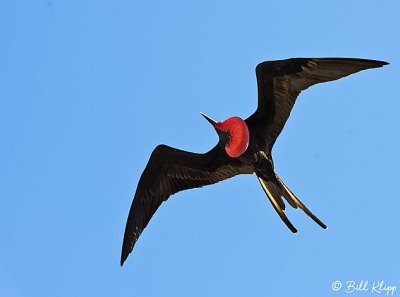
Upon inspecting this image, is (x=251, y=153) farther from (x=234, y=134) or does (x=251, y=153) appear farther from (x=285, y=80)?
(x=285, y=80)

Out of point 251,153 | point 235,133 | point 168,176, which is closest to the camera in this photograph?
point 235,133

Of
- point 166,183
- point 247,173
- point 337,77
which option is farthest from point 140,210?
point 337,77

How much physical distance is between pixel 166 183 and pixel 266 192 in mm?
1603

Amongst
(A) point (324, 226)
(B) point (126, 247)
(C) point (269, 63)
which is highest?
(C) point (269, 63)

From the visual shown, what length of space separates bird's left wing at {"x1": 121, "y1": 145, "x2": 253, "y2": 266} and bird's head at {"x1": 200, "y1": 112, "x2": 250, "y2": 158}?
2.14 feet

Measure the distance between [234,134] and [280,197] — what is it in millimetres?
937

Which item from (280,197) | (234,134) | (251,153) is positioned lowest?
(280,197)

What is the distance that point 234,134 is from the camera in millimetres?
9438

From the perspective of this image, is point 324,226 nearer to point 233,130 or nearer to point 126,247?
point 233,130

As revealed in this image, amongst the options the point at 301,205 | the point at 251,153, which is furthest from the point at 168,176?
the point at 301,205

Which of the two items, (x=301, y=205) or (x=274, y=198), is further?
(x=274, y=198)

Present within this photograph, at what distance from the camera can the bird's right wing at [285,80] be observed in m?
9.12

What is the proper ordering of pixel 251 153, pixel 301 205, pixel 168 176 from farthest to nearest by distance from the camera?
pixel 168 176
pixel 251 153
pixel 301 205

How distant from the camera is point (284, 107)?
972cm
